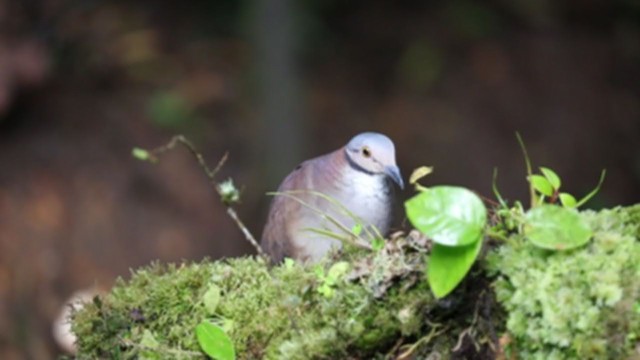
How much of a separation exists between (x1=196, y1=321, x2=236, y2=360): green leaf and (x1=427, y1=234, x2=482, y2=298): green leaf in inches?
25.6

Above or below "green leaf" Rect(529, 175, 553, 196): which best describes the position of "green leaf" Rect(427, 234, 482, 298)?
above

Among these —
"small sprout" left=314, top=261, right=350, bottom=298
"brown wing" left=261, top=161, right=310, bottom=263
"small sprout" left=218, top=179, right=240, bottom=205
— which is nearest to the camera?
"small sprout" left=314, top=261, right=350, bottom=298

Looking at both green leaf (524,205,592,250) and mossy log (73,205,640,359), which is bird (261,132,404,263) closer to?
mossy log (73,205,640,359)

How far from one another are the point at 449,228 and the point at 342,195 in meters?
1.43

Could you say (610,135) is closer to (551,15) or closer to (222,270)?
(551,15)

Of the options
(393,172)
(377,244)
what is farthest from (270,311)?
(393,172)

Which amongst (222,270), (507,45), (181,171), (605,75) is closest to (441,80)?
(507,45)

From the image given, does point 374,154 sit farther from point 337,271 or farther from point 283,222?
point 337,271

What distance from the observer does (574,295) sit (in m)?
2.62

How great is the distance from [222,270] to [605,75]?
9.81 meters

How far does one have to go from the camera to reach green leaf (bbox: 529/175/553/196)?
3062 mm

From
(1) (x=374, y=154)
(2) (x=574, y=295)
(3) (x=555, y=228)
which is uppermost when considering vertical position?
(1) (x=374, y=154)

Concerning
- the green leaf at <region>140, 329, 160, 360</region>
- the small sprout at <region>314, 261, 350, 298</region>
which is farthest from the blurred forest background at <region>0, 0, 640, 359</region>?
the small sprout at <region>314, 261, 350, 298</region>

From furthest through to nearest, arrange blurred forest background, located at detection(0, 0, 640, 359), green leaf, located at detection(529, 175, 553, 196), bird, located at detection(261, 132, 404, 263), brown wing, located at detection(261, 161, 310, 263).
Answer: blurred forest background, located at detection(0, 0, 640, 359), brown wing, located at detection(261, 161, 310, 263), bird, located at detection(261, 132, 404, 263), green leaf, located at detection(529, 175, 553, 196)
